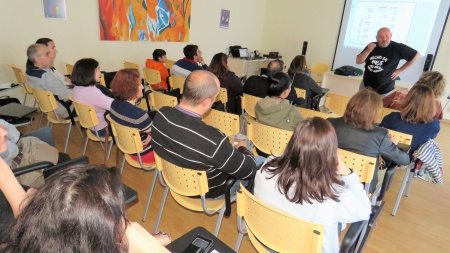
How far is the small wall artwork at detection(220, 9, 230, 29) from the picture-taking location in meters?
7.09

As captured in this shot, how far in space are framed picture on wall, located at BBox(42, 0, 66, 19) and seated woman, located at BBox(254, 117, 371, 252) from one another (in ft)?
15.3

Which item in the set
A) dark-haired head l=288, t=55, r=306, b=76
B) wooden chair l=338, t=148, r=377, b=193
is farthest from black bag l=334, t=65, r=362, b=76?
wooden chair l=338, t=148, r=377, b=193

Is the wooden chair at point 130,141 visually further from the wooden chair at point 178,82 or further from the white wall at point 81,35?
the white wall at point 81,35

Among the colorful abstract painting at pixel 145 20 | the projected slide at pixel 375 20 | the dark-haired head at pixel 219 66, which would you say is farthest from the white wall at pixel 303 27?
the dark-haired head at pixel 219 66

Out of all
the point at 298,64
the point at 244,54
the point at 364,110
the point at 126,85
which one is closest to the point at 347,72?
the point at 298,64

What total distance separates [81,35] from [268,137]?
13.6 ft

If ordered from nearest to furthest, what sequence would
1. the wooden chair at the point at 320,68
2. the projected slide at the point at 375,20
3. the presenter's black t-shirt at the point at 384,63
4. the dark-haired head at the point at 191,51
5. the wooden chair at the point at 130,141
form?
→ the wooden chair at the point at 130,141
the presenter's black t-shirt at the point at 384,63
the dark-haired head at the point at 191,51
the projected slide at the point at 375,20
the wooden chair at the point at 320,68

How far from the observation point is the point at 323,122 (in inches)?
52.5

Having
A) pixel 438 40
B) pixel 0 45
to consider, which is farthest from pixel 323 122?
pixel 438 40

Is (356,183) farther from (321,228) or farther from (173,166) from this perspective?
(173,166)

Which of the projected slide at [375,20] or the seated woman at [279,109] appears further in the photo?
the projected slide at [375,20]

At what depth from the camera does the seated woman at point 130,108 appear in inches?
89.3

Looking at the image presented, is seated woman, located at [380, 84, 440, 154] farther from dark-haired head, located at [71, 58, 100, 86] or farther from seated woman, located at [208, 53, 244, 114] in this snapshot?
dark-haired head, located at [71, 58, 100, 86]

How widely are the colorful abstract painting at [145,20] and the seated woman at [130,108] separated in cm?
331
